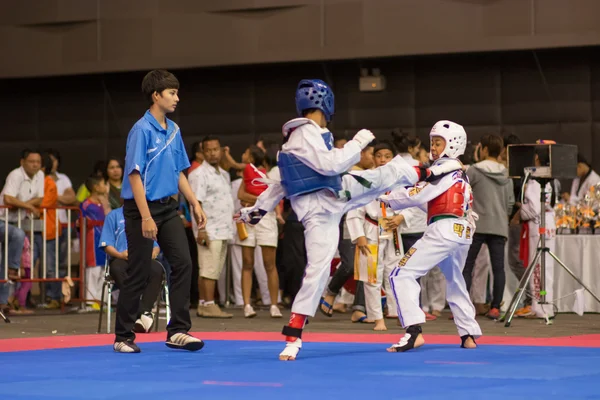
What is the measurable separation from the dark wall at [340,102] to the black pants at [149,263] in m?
8.19

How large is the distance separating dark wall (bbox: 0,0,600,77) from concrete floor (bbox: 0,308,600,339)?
4.38m

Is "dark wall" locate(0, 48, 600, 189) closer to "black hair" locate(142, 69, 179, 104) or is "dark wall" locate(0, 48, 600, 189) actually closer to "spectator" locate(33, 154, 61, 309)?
"spectator" locate(33, 154, 61, 309)

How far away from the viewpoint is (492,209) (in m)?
9.48

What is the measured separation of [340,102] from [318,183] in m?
8.90

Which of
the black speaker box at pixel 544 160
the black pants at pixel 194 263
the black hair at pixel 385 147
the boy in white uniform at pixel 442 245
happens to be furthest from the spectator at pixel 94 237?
the boy in white uniform at pixel 442 245

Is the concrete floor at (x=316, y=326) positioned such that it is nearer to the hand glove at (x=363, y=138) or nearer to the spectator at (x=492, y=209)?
the spectator at (x=492, y=209)

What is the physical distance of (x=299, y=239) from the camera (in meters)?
10.9

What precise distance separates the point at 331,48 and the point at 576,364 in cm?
905

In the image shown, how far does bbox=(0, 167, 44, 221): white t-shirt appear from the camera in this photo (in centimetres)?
1101

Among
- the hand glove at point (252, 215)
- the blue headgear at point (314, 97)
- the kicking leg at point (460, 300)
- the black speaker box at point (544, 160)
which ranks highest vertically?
the blue headgear at point (314, 97)

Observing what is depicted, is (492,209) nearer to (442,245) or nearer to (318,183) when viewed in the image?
(442,245)

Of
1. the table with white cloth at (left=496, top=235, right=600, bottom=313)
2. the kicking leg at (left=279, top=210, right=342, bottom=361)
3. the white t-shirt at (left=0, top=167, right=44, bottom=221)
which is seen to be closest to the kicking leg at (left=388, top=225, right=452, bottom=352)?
the kicking leg at (left=279, top=210, right=342, bottom=361)

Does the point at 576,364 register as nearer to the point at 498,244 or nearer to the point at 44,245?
the point at 498,244

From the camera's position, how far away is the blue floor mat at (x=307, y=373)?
425 cm
